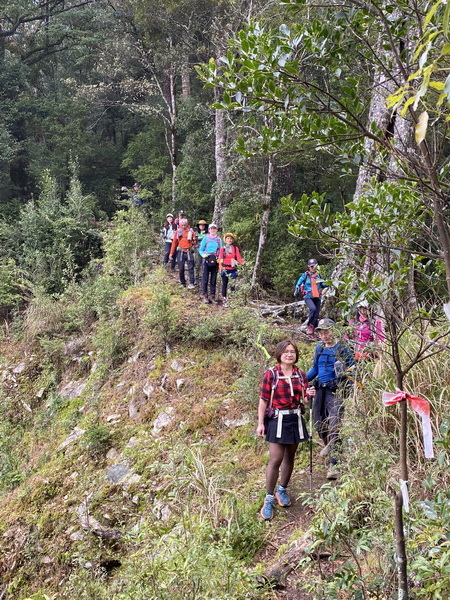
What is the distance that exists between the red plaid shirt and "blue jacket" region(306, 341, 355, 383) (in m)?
0.55

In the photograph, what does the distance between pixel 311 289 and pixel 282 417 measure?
156 inches

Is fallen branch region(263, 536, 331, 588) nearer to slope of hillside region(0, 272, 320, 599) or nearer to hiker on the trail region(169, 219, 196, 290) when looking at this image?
slope of hillside region(0, 272, 320, 599)

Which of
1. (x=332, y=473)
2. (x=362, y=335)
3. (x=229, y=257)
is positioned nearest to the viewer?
(x=332, y=473)

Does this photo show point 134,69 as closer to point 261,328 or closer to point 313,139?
point 261,328

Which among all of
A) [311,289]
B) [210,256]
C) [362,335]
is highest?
[210,256]

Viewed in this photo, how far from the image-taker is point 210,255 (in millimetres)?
8594

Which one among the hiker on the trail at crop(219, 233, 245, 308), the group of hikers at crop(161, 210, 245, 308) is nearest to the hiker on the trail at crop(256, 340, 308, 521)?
the group of hikers at crop(161, 210, 245, 308)

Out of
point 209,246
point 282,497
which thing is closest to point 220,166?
point 209,246

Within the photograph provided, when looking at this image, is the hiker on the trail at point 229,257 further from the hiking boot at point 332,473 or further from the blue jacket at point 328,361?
the hiking boot at point 332,473

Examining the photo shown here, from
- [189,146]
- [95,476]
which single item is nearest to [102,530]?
[95,476]

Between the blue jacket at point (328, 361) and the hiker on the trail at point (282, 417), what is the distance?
1.71ft

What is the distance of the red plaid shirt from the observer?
3.90m

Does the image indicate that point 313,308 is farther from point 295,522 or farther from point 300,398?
point 295,522

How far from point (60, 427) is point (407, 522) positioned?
6546mm
